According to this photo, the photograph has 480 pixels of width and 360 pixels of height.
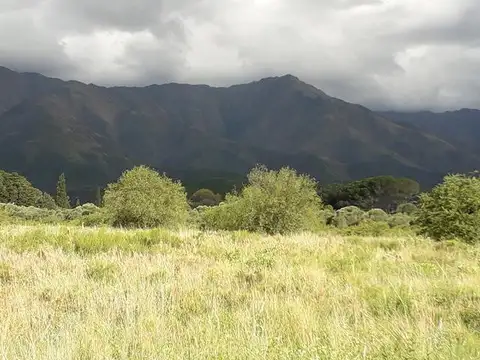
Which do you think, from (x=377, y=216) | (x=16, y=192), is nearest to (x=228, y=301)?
(x=377, y=216)

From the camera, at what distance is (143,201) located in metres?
38.9

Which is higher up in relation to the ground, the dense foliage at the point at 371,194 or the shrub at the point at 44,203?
the dense foliage at the point at 371,194

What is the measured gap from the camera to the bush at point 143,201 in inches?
1528

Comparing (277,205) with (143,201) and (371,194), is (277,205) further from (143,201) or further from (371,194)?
(371,194)

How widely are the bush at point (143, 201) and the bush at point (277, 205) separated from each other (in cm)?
522

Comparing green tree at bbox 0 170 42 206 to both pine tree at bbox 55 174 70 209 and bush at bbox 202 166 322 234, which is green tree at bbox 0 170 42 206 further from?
bush at bbox 202 166 322 234

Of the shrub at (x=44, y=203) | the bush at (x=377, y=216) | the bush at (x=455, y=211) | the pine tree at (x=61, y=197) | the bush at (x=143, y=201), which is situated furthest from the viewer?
the pine tree at (x=61, y=197)

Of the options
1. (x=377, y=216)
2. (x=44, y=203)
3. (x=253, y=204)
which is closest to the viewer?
(x=253, y=204)

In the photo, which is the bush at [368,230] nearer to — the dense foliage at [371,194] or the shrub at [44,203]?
the dense foliage at [371,194]

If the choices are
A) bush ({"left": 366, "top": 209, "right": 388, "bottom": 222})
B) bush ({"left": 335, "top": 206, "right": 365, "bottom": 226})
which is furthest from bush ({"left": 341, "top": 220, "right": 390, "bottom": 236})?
bush ({"left": 366, "top": 209, "right": 388, "bottom": 222})

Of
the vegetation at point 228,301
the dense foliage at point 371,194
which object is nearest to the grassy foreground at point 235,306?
the vegetation at point 228,301

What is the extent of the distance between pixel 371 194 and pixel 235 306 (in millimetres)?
123007

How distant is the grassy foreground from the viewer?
522 cm

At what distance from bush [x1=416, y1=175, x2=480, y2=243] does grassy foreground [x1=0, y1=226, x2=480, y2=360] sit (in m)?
18.7
